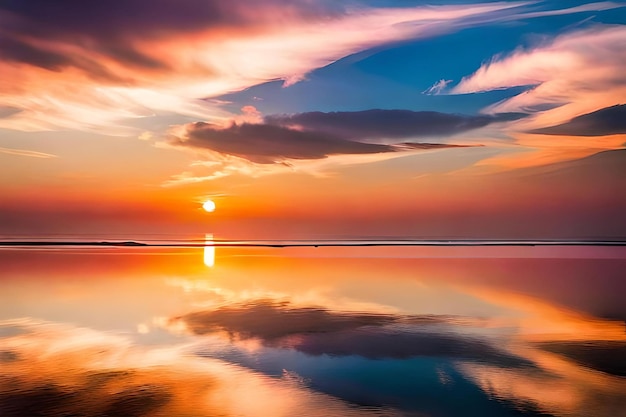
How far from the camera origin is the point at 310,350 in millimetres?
12438

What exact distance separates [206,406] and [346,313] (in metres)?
8.90

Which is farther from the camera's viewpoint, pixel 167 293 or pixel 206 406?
pixel 167 293

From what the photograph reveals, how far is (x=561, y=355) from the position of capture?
39.9ft

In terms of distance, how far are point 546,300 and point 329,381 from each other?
12826 mm

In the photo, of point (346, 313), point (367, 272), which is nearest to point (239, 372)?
point (346, 313)

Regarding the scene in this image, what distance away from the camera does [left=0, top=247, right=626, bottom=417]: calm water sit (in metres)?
8.95

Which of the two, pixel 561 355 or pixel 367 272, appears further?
pixel 367 272

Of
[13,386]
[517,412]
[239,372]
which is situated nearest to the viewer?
[517,412]

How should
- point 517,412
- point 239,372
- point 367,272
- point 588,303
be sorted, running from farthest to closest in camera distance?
1. point 367,272
2. point 588,303
3. point 239,372
4. point 517,412

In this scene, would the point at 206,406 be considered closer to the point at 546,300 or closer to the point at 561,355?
the point at 561,355

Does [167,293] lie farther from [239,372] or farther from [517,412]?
[517,412]

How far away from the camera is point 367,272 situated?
31.1 meters

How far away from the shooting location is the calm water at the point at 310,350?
8.95 m

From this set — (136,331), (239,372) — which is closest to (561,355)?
(239,372)
